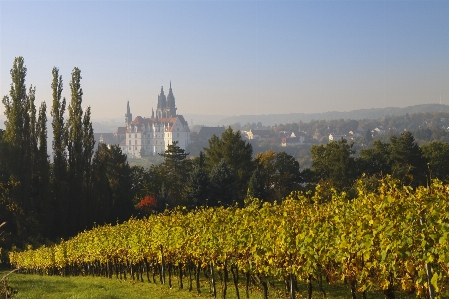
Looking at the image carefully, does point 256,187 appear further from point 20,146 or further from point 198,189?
point 20,146

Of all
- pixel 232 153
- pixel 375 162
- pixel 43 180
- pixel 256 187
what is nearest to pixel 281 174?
pixel 232 153

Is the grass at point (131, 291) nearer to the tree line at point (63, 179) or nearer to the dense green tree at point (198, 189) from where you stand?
the tree line at point (63, 179)

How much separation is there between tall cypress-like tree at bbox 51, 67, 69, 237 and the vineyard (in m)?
23.7

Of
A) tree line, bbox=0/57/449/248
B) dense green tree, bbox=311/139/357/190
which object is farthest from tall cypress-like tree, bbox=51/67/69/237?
dense green tree, bbox=311/139/357/190

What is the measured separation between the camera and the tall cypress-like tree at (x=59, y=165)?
4509cm

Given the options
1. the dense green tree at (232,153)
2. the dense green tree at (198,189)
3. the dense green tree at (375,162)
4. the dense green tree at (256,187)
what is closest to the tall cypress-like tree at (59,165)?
the dense green tree at (198,189)

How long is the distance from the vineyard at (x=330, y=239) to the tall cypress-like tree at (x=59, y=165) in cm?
2372

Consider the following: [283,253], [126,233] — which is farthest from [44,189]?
[283,253]

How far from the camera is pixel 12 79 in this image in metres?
44.5

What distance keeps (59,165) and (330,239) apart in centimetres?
3803

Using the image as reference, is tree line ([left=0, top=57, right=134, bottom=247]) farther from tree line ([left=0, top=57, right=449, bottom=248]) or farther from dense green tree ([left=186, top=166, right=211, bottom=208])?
dense green tree ([left=186, top=166, right=211, bottom=208])

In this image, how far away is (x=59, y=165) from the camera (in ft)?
151

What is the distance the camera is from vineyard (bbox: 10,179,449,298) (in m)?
8.73

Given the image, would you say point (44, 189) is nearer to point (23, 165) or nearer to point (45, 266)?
point (23, 165)
